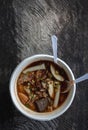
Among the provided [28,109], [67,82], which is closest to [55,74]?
[67,82]

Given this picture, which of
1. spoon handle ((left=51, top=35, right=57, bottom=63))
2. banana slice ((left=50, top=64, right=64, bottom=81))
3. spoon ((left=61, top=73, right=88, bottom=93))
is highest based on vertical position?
spoon handle ((left=51, top=35, right=57, bottom=63))

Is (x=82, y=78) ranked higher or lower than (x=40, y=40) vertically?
lower

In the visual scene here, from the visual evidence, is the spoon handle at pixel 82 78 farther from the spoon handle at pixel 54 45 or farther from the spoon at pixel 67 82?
the spoon handle at pixel 54 45

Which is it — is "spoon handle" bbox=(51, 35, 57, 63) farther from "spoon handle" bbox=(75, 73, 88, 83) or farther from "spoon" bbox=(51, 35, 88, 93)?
"spoon handle" bbox=(75, 73, 88, 83)

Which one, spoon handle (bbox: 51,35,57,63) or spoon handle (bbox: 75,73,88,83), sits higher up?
spoon handle (bbox: 51,35,57,63)

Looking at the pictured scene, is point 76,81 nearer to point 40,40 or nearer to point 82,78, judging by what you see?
point 82,78

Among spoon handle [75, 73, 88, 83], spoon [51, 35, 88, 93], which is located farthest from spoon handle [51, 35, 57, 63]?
spoon handle [75, 73, 88, 83]

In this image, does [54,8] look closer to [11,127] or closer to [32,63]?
[32,63]
